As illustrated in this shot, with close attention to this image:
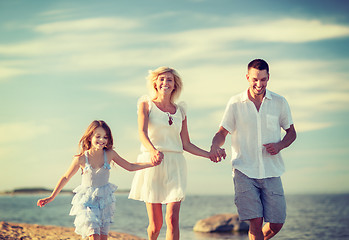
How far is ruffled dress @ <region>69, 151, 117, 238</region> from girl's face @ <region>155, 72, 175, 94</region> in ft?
3.42

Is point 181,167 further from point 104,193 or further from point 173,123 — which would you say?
point 104,193

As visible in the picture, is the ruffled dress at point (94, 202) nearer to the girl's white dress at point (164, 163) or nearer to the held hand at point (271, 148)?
the girl's white dress at point (164, 163)

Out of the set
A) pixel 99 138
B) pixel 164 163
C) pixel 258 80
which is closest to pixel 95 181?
pixel 99 138

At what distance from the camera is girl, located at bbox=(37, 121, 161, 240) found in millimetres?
5102

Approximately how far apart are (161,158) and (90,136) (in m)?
0.80

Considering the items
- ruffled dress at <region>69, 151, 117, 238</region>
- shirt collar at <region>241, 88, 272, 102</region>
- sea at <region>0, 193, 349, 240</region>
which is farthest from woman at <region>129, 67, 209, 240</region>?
sea at <region>0, 193, 349, 240</region>

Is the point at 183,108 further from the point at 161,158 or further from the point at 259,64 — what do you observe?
the point at 259,64

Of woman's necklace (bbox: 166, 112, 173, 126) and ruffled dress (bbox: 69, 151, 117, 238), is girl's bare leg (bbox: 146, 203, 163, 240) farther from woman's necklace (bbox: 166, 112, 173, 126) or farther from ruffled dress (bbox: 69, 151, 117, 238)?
woman's necklace (bbox: 166, 112, 173, 126)

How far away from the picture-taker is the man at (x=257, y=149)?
5641 mm

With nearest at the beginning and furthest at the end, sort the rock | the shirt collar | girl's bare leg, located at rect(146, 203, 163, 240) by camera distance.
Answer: girl's bare leg, located at rect(146, 203, 163, 240)
the shirt collar
the rock

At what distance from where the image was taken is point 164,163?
218 inches

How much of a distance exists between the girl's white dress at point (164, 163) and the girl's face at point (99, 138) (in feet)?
1.77

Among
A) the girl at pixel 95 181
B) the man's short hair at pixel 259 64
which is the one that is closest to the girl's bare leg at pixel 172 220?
the girl at pixel 95 181

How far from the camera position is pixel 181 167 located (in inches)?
219
